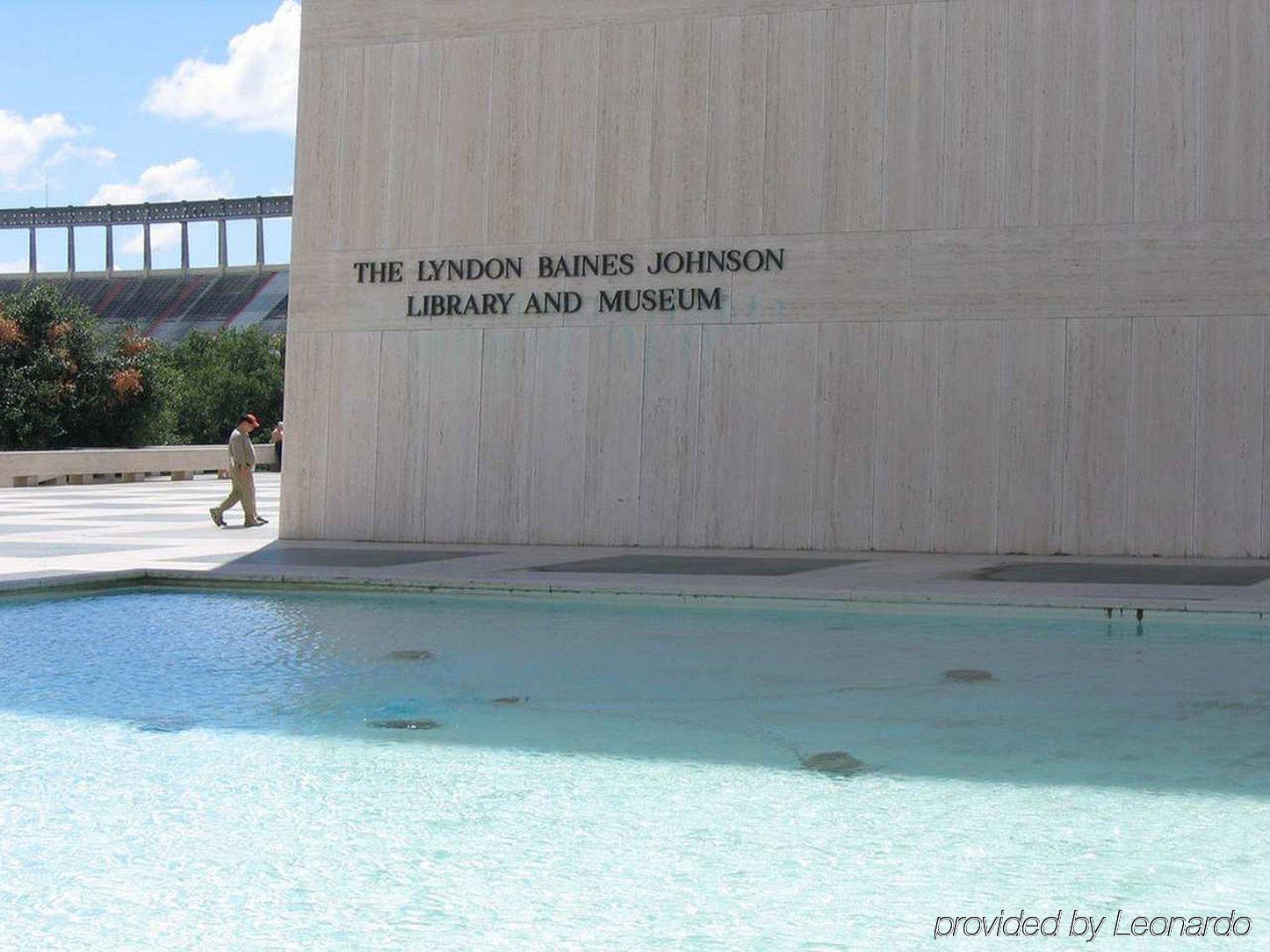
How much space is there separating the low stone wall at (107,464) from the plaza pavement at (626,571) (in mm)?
17019

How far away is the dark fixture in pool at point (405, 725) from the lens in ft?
24.2

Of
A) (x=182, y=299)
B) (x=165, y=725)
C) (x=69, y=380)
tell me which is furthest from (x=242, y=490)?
(x=182, y=299)

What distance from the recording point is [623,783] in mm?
6328

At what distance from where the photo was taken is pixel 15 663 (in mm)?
9180

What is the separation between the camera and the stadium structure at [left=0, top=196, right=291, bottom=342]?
88.9m

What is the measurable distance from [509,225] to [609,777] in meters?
12.1

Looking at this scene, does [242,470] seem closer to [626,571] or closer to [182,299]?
[626,571]

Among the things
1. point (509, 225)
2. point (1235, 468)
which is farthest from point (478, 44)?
point (1235, 468)

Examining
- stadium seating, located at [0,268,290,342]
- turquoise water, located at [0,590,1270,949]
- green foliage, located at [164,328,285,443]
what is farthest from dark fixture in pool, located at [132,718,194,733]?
stadium seating, located at [0,268,290,342]

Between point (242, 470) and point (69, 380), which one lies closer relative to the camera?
point (242, 470)

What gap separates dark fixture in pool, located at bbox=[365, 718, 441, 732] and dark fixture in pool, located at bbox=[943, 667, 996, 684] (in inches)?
114

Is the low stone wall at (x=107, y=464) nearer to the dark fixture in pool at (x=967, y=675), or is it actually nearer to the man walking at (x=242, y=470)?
the man walking at (x=242, y=470)

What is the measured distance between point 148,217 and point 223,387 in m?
48.1

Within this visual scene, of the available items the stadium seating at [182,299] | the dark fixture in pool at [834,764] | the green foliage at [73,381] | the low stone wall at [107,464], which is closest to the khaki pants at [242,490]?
the dark fixture in pool at [834,764]
